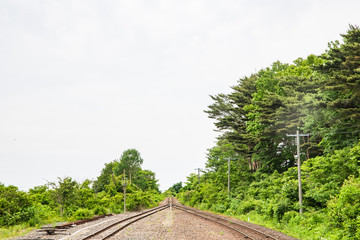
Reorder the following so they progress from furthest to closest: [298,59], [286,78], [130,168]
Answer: [130,168], [298,59], [286,78]

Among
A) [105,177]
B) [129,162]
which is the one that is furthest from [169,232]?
[129,162]

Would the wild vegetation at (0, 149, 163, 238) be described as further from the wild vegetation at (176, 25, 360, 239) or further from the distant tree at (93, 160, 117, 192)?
the distant tree at (93, 160, 117, 192)

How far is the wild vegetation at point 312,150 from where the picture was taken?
52.5 feet

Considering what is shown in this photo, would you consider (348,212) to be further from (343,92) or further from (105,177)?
(105,177)

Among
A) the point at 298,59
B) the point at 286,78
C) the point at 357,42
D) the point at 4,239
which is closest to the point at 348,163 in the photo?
the point at 357,42

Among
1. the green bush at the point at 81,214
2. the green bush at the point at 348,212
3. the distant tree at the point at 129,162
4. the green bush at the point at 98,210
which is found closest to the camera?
the green bush at the point at 348,212

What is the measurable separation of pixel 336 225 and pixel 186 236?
285 inches

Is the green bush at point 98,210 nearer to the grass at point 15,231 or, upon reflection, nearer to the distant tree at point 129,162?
the grass at point 15,231

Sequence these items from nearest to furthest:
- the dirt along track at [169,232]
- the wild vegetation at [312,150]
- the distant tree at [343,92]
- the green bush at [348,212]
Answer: the green bush at [348,212] → the dirt along track at [169,232] → the wild vegetation at [312,150] → the distant tree at [343,92]

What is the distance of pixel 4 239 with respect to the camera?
14867 mm

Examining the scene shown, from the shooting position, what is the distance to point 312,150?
94.7 ft

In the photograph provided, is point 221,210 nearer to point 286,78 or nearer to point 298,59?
point 286,78

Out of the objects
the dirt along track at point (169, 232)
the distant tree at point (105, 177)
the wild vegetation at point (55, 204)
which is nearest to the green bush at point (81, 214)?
the wild vegetation at point (55, 204)

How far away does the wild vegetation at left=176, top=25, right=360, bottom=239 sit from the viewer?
15992 millimetres
